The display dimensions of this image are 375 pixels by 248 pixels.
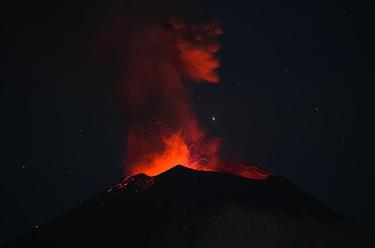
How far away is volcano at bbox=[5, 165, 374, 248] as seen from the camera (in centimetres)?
3606

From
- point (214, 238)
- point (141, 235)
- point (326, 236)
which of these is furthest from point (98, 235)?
point (326, 236)

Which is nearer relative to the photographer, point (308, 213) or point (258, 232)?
point (258, 232)

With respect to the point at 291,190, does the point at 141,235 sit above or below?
below

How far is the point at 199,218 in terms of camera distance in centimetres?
3938

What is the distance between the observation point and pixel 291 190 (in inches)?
1860

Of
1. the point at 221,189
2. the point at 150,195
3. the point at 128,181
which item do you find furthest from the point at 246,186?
the point at 128,181

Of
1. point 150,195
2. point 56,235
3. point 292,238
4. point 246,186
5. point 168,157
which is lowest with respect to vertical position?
point 56,235

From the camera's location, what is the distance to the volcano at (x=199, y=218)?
36.1 meters

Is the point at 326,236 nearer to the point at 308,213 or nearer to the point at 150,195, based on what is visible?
the point at 308,213

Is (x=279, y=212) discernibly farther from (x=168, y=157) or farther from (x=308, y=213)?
(x=168, y=157)

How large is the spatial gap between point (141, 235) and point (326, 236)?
1560cm

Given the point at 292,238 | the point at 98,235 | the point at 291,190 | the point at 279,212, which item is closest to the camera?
the point at 292,238

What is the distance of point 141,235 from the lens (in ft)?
122

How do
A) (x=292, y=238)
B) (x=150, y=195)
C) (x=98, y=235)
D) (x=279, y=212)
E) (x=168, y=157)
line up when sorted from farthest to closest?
(x=168, y=157) < (x=150, y=195) < (x=279, y=212) < (x=98, y=235) < (x=292, y=238)
